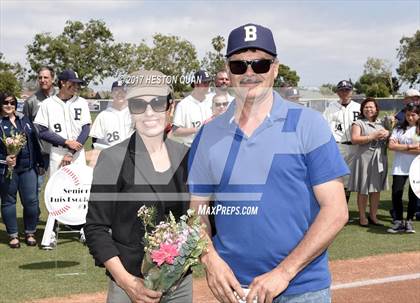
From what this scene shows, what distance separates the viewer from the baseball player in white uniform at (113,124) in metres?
8.69

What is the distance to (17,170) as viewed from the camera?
8.84 meters

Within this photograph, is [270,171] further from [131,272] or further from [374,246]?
[374,246]

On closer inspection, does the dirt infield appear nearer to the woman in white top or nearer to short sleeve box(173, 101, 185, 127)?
the woman in white top

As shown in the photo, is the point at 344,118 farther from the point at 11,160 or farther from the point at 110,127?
the point at 11,160

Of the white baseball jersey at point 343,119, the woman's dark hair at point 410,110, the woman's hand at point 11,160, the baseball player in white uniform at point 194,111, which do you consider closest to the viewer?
the woman's hand at point 11,160

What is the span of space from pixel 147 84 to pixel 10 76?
63269mm

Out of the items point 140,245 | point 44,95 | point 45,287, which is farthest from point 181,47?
point 140,245

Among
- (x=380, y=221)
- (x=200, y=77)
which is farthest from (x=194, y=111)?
(x=380, y=221)

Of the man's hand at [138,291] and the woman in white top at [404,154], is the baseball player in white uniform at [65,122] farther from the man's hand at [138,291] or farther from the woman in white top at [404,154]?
the man's hand at [138,291]

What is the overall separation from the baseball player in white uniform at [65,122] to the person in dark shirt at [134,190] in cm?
572

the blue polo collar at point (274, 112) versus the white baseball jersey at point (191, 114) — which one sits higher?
the blue polo collar at point (274, 112)

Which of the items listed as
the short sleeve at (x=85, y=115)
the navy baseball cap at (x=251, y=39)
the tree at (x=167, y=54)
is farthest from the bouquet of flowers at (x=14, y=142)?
the tree at (x=167, y=54)

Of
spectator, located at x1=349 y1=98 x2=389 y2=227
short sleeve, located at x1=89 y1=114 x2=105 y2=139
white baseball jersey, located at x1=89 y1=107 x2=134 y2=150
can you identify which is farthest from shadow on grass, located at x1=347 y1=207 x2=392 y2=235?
short sleeve, located at x1=89 y1=114 x2=105 y2=139

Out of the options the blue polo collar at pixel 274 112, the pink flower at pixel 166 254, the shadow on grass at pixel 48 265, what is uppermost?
the blue polo collar at pixel 274 112
